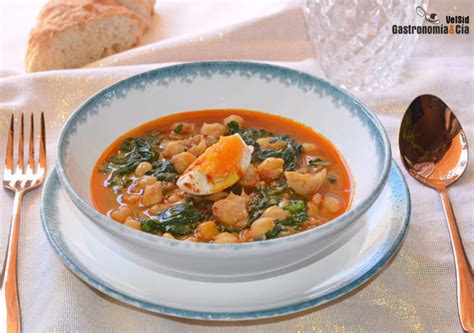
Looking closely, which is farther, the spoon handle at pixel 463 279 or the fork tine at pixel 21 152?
the fork tine at pixel 21 152

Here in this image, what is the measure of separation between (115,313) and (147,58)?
1858 millimetres

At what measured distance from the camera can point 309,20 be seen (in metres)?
3.37

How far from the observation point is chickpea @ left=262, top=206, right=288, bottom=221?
2019 mm

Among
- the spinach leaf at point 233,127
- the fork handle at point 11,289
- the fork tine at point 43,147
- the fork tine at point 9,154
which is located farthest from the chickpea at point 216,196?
the fork tine at point 9,154

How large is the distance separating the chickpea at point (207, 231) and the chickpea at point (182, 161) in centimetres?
35

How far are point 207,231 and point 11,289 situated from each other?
65 cm

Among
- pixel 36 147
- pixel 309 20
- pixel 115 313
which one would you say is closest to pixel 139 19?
pixel 309 20

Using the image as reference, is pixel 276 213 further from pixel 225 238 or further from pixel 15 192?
pixel 15 192

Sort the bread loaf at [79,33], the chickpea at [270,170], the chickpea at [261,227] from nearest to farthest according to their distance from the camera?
the chickpea at [261,227] → the chickpea at [270,170] → the bread loaf at [79,33]

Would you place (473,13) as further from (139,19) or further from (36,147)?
(36,147)

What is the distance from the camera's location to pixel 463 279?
196cm

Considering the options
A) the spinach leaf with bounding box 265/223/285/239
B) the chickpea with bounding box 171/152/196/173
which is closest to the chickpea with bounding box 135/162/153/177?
the chickpea with bounding box 171/152/196/173

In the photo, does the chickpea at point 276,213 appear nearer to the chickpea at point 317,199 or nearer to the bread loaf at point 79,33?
the chickpea at point 317,199

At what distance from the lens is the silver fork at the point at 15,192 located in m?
1.87
